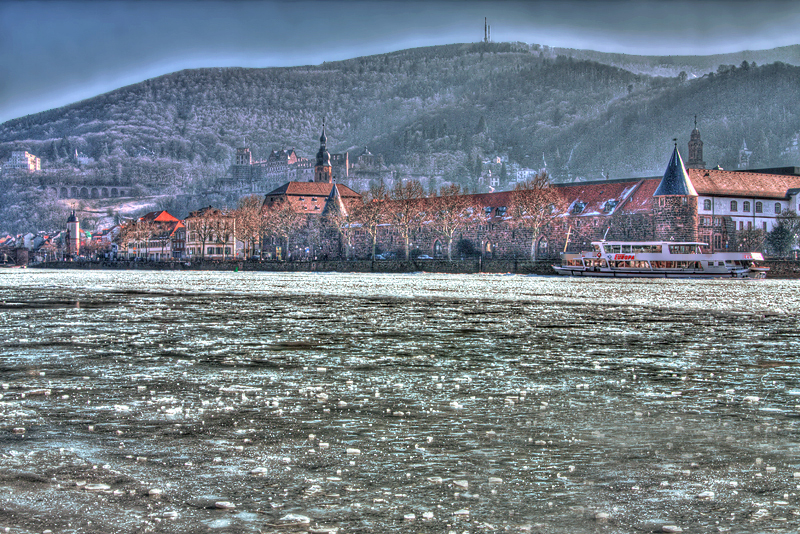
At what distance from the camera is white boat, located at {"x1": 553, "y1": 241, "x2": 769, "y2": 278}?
254 feet

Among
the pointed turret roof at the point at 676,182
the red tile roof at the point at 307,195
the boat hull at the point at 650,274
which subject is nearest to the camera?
the boat hull at the point at 650,274

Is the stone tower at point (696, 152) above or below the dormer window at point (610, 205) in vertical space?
above

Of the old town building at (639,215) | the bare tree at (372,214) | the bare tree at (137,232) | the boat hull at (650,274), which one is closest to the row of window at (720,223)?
the old town building at (639,215)

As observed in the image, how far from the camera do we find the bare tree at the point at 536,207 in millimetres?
101188

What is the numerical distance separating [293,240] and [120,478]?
147m

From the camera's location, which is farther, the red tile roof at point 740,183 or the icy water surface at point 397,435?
the red tile roof at point 740,183

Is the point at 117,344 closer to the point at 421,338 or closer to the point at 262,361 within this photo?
the point at 262,361

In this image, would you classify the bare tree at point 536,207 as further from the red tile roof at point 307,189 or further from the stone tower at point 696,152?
the red tile roof at point 307,189

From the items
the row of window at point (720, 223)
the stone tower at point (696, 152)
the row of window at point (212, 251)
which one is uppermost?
the stone tower at point (696, 152)

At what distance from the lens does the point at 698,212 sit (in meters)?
100

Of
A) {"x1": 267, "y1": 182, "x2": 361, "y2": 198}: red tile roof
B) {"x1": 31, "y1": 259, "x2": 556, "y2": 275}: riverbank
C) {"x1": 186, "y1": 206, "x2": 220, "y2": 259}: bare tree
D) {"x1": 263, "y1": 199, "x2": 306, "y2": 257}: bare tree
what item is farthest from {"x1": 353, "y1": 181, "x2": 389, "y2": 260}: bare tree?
{"x1": 267, "y1": 182, "x2": 361, "y2": 198}: red tile roof

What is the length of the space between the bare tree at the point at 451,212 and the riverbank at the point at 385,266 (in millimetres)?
9684

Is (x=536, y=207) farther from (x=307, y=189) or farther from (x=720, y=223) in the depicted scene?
(x=307, y=189)

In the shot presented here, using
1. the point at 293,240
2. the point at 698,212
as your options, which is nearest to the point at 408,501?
the point at 698,212
